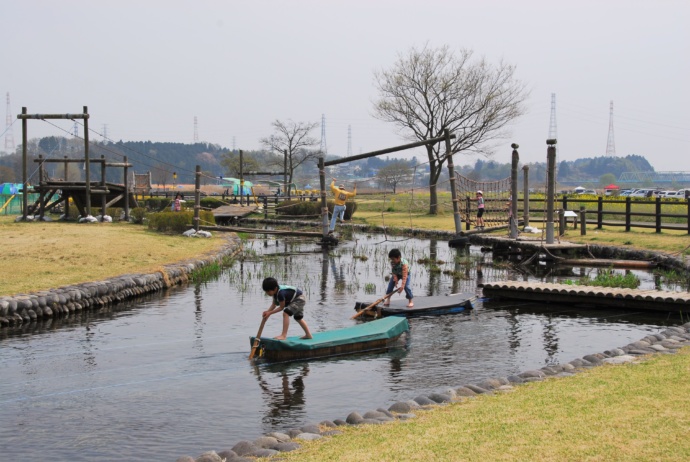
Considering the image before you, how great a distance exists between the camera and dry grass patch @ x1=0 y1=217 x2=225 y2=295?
644 inches

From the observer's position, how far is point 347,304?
1617cm

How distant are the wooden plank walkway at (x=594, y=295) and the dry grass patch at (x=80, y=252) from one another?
8.37m

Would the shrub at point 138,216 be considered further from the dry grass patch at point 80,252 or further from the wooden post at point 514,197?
the wooden post at point 514,197

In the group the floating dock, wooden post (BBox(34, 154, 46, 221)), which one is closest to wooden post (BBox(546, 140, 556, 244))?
the floating dock

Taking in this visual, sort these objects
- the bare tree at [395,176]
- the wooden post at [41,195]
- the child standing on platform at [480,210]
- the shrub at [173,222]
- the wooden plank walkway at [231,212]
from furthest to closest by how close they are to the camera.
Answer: the wooden plank walkway at [231,212]
the wooden post at [41,195]
the bare tree at [395,176]
the child standing on platform at [480,210]
the shrub at [173,222]

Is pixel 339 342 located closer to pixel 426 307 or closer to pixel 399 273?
pixel 399 273

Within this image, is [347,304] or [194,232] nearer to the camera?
[347,304]

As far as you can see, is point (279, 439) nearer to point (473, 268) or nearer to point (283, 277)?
point (283, 277)

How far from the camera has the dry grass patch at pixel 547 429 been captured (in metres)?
6.19

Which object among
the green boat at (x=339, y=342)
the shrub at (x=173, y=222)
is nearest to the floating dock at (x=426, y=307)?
the green boat at (x=339, y=342)

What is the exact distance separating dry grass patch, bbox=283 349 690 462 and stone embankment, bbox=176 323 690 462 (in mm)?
218

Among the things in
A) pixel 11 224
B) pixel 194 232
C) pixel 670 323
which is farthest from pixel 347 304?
pixel 11 224

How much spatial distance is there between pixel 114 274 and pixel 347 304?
5472 mm

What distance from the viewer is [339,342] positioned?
448 inches
